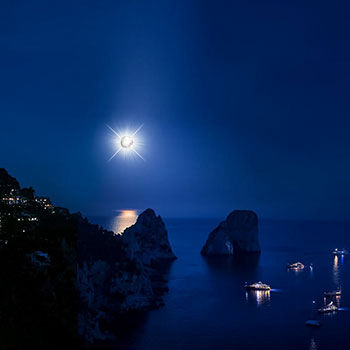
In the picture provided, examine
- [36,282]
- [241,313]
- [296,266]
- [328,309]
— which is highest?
[296,266]

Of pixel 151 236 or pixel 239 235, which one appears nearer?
pixel 151 236

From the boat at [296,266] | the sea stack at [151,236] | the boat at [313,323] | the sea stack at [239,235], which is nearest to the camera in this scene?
the boat at [313,323]

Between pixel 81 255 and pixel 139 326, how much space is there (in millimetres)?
16782

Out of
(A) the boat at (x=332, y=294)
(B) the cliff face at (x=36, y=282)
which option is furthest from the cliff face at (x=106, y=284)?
(A) the boat at (x=332, y=294)

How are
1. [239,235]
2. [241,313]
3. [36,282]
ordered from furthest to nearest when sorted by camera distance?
A: [239,235], [241,313], [36,282]

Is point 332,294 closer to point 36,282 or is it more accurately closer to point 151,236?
point 36,282

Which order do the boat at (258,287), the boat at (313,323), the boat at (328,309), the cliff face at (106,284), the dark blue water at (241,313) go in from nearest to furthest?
the cliff face at (106,284)
the dark blue water at (241,313)
the boat at (313,323)
the boat at (328,309)
the boat at (258,287)

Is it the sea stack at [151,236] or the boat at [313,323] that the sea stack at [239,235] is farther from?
the boat at [313,323]

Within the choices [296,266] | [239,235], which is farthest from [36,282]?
[239,235]

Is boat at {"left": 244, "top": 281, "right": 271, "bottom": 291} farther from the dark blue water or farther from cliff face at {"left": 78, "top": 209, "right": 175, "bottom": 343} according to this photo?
cliff face at {"left": 78, "top": 209, "right": 175, "bottom": 343}

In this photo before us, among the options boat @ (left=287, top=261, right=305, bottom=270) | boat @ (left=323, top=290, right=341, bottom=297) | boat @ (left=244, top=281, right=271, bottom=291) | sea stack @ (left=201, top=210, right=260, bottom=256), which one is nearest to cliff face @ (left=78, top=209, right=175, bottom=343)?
boat @ (left=244, top=281, right=271, bottom=291)

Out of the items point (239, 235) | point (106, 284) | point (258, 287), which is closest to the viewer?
point (106, 284)

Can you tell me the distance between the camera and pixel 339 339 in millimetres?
61750

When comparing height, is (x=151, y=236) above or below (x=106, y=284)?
above
